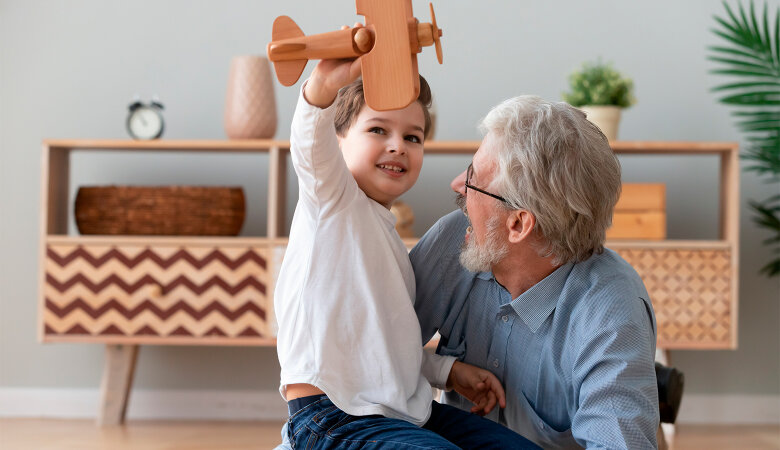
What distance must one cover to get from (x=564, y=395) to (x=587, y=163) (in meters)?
0.41

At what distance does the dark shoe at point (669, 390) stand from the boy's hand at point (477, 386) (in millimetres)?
422

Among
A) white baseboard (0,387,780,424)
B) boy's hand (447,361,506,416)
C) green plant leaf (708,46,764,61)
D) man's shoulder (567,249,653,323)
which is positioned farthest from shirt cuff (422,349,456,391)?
green plant leaf (708,46,764,61)

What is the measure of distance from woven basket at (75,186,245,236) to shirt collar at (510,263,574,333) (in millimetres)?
1731

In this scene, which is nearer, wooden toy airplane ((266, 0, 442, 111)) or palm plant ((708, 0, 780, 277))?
wooden toy airplane ((266, 0, 442, 111))

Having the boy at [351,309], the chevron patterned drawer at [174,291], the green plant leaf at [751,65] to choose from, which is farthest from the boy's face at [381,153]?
the green plant leaf at [751,65]

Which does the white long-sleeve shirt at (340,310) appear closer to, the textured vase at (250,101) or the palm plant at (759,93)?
the textured vase at (250,101)

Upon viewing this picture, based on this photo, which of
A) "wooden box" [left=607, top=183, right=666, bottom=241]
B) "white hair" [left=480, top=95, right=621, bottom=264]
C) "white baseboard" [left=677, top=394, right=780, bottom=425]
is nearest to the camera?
"white hair" [left=480, top=95, right=621, bottom=264]

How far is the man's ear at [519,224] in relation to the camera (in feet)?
4.60

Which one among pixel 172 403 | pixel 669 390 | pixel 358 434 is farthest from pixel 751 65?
pixel 172 403

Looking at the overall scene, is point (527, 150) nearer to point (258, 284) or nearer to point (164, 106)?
point (258, 284)

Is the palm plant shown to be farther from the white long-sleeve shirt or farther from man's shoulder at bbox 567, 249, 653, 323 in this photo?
the white long-sleeve shirt

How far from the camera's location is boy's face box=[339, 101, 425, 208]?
4.78ft

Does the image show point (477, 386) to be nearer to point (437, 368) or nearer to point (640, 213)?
point (437, 368)

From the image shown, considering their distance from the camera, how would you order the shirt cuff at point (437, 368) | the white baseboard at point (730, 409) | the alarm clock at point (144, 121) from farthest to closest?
1. the white baseboard at point (730, 409)
2. the alarm clock at point (144, 121)
3. the shirt cuff at point (437, 368)
